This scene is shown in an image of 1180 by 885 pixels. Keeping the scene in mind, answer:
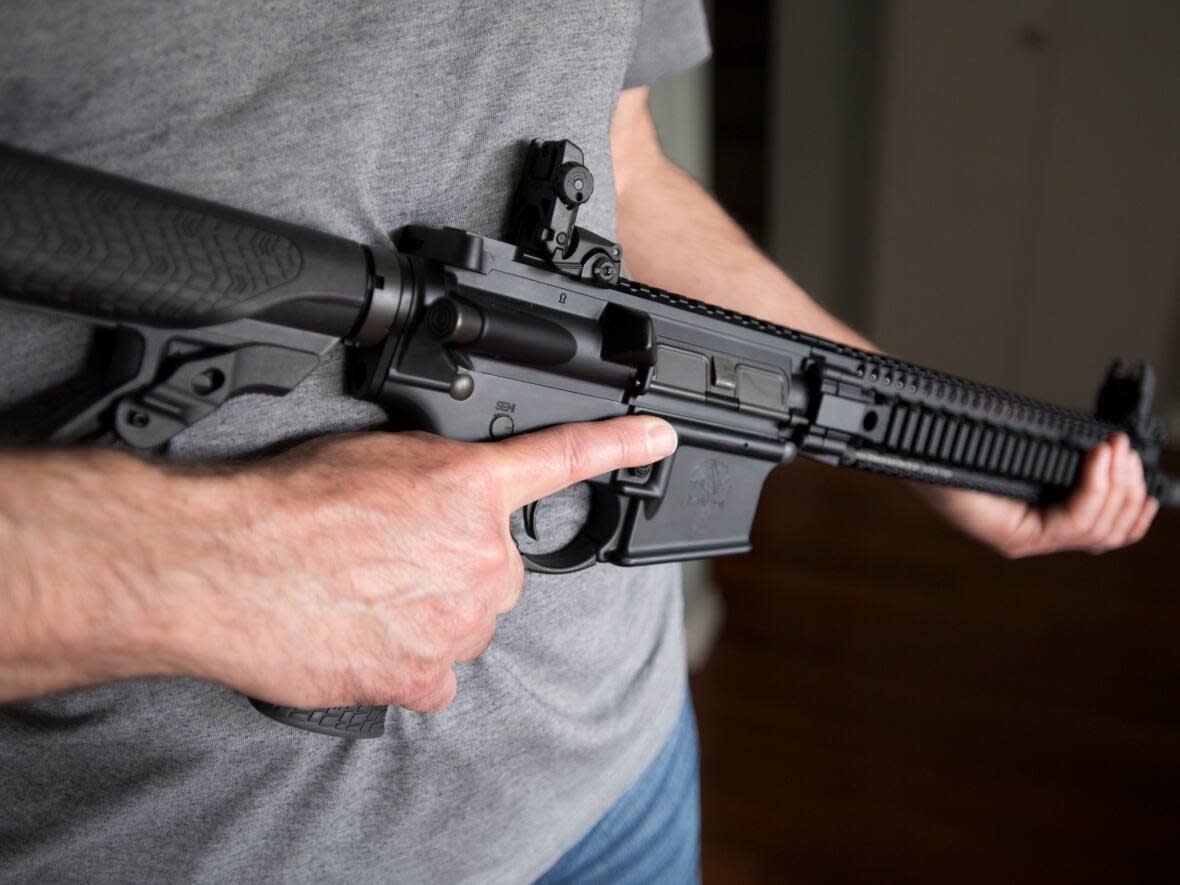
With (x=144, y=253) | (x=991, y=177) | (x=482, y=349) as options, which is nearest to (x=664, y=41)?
(x=482, y=349)

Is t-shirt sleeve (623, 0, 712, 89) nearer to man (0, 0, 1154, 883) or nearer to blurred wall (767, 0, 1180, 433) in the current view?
man (0, 0, 1154, 883)

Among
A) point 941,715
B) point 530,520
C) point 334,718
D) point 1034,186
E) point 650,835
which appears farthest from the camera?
point 1034,186

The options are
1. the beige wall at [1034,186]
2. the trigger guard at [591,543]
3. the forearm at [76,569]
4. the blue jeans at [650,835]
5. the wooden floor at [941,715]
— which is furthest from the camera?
the beige wall at [1034,186]

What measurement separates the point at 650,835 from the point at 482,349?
0.51 m

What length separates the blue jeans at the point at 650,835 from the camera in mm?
823

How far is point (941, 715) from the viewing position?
2.22m

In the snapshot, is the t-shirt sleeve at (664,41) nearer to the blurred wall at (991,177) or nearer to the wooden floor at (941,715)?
the wooden floor at (941,715)

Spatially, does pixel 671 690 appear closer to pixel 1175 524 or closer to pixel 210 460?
pixel 210 460

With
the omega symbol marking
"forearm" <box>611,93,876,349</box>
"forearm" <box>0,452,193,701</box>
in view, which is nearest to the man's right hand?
"forearm" <box>0,452,193,701</box>

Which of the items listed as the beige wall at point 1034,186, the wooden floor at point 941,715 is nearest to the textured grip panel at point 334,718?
the wooden floor at point 941,715

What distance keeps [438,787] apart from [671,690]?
0.30 meters

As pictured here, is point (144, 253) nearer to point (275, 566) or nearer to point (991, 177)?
point (275, 566)

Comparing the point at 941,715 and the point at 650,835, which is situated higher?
the point at 650,835

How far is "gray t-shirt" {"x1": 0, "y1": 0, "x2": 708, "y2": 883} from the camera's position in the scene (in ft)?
1.66
